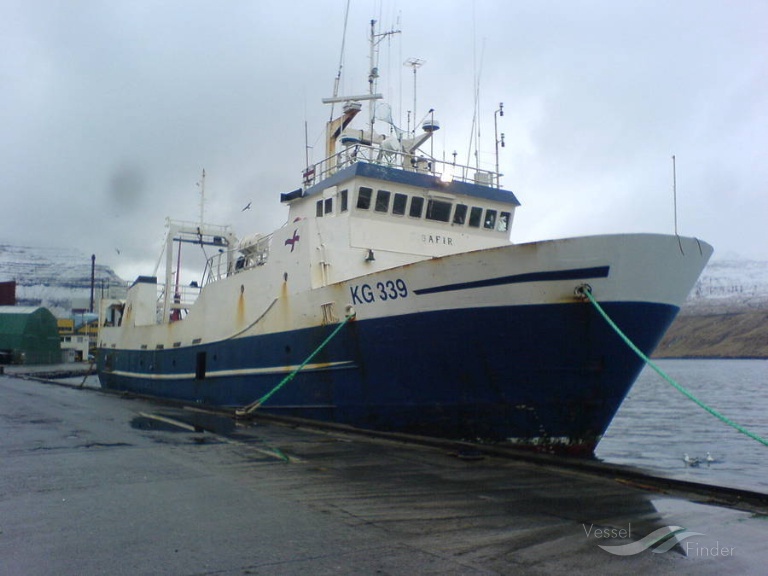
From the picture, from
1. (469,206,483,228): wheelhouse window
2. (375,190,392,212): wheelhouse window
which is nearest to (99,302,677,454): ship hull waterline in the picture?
(375,190,392,212): wheelhouse window

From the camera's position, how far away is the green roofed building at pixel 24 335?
5997 centimetres

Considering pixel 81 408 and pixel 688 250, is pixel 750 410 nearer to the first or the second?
pixel 688 250

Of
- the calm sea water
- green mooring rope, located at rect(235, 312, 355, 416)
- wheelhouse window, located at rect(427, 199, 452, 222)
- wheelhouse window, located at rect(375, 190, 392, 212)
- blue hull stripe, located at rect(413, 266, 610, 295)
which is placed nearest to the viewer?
blue hull stripe, located at rect(413, 266, 610, 295)

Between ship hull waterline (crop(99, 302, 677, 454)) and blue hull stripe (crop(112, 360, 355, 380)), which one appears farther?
blue hull stripe (crop(112, 360, 355, 380))

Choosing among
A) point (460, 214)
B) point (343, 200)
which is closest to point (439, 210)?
point (460, 214)

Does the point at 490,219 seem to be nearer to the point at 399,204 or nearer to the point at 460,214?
the point at 460,214

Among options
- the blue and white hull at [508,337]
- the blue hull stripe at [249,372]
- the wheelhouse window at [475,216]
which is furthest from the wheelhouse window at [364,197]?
the blue hull stripe at [249,372]

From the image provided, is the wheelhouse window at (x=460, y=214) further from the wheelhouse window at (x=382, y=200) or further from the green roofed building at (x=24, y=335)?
the green roofed building at (x=24, y=335)

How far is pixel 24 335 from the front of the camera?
60156 millimetres

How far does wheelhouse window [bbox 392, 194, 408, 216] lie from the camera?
477 inches

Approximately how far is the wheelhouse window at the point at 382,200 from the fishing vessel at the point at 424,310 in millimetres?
19

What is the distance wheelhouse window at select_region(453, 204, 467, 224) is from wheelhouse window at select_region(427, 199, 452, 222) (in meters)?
0.13

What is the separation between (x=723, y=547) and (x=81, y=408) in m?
14.5

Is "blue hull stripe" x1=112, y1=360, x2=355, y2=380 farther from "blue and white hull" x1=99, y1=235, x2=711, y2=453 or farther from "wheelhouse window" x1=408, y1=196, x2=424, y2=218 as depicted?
"wheelhouse window" x1=408, y1=196, x2=424, y2=218
